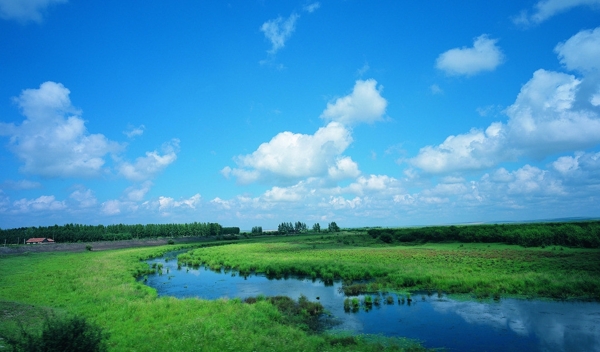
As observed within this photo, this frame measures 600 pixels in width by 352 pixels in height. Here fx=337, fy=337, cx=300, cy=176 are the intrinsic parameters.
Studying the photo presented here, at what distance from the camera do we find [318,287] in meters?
37.7

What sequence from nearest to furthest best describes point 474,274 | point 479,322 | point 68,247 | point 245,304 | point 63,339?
point 63,339 < point 479,322 < point 245,304 < point 474,274 < point 68,247

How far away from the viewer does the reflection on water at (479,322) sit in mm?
20156

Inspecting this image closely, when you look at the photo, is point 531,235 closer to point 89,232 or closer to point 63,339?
point 63,339

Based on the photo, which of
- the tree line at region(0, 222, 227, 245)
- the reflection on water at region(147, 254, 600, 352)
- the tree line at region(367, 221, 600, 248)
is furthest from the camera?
the tree line at region(0, 222, 227, 245)

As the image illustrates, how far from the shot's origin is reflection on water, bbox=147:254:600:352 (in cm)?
2016

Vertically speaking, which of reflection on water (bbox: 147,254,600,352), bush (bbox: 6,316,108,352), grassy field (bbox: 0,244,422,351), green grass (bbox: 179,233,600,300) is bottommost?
reflection on water (bbox: 147,254,600,352)

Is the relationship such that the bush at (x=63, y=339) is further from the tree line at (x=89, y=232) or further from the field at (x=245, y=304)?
the tree line at (x=89, y=232)

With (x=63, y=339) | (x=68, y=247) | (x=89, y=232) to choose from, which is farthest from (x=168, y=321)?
(x=89, y=232)

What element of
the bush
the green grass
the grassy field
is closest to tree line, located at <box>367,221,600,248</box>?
the green grass

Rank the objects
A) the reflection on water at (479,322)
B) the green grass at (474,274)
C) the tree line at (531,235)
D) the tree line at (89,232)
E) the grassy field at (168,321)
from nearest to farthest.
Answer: the grassy field at (168,321), the reflection on water at (479,322), the green grass at (474,274), the tree line at (531,235), the tree line at (89,232)

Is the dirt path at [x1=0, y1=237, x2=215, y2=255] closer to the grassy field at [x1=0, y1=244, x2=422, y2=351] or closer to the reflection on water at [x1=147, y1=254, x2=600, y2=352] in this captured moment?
the grassy field at [x1=0, y1=244, x2=422, y2=351]

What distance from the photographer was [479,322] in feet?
78.2

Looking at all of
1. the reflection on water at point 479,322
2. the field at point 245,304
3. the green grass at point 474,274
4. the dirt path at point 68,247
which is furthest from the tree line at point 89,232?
the reflection on water at point 479,322

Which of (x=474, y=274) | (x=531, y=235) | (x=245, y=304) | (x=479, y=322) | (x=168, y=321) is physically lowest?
(x=479, y=322)
